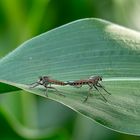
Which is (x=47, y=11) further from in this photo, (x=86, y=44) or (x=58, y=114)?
(x=86, y=44)

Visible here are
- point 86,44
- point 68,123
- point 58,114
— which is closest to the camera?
point 86,44

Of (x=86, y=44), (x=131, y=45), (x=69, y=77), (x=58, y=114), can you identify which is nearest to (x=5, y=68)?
(x=69, y=77)

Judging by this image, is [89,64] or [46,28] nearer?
[89,64]

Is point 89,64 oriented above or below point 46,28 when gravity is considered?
below

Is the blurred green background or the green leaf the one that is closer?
the green leaf
